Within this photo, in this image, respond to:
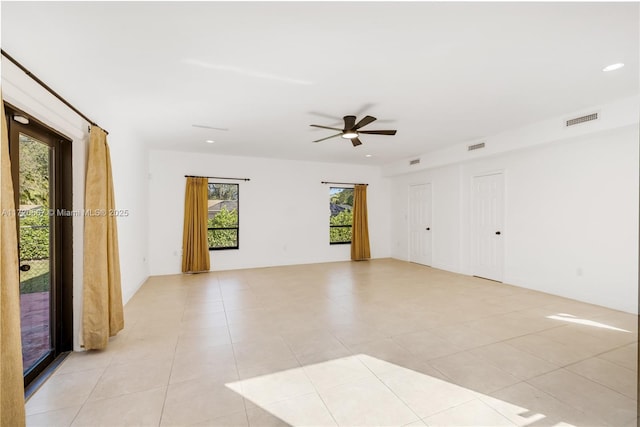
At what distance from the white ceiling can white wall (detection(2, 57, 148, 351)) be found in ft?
0.77

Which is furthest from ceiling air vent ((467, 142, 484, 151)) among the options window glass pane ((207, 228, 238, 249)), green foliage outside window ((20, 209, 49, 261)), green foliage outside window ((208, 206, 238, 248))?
green foliage outside window ((20, 209, 49, 261))

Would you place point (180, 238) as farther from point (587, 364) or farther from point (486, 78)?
point (587, 364)

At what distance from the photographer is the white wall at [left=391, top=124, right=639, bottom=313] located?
3.86m

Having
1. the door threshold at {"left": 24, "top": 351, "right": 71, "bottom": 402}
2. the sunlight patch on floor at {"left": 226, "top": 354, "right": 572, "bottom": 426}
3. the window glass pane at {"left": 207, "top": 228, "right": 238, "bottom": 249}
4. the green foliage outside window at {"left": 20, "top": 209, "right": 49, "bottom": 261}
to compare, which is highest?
the green foliage outside window at {"left": 20, "top": 209, "right": 49, "bottom": 261}

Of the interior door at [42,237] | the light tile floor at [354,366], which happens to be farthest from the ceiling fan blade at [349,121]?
the interior door at [42,237]

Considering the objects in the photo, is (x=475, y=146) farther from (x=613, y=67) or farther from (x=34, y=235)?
(x=34, y=235)

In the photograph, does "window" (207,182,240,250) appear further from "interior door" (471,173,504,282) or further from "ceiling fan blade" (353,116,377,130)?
"interior door" (471,173,504,282)

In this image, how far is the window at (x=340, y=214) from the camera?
782 centimetres

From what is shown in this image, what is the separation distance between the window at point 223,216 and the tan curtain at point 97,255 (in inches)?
143

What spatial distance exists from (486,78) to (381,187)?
5.46 metres

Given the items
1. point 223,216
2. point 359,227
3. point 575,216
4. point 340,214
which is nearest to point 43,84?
point 223,216

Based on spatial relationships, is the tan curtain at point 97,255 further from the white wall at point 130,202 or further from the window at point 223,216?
the window at point 223,216

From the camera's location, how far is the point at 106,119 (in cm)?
344

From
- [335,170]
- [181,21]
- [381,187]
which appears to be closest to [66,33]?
[181,21]
